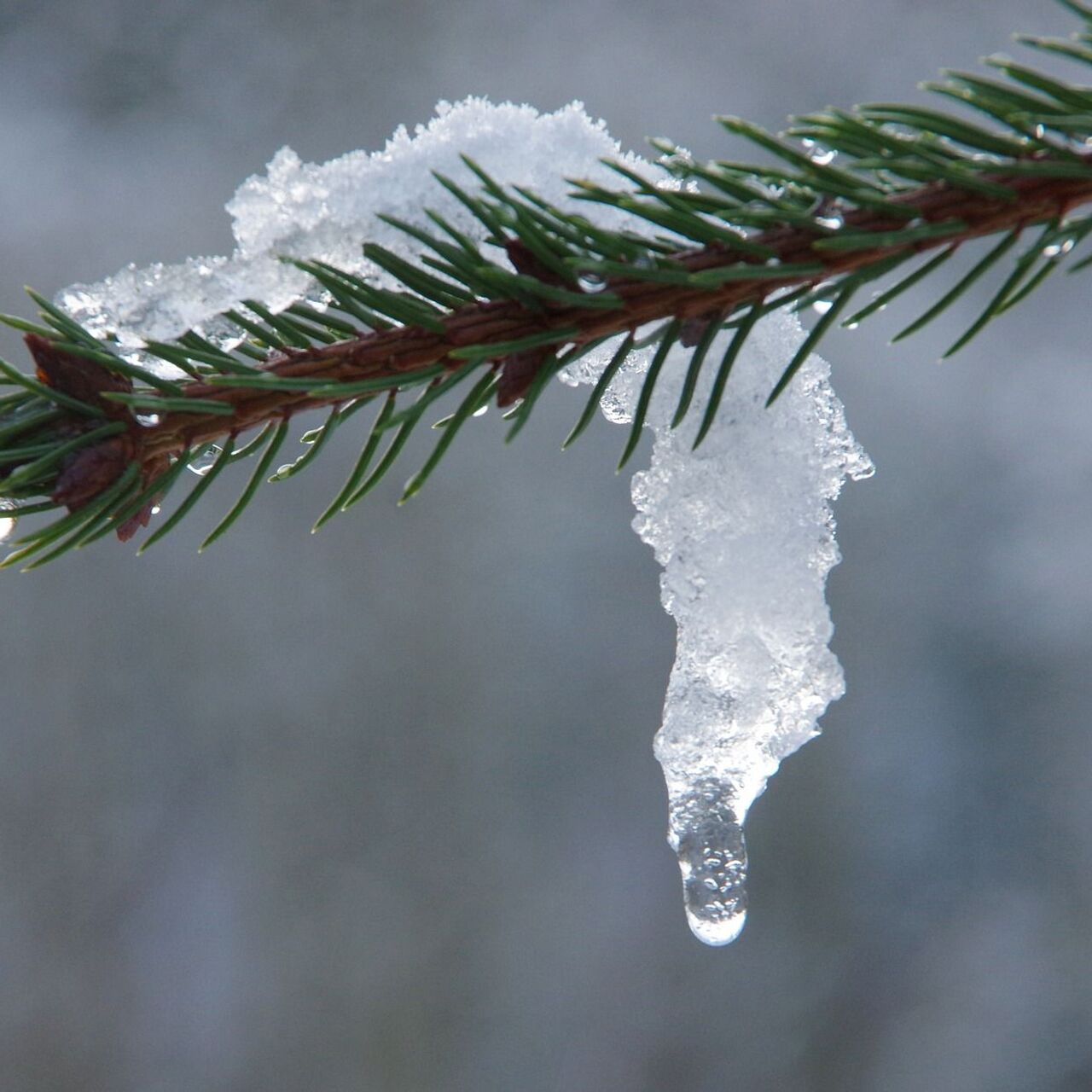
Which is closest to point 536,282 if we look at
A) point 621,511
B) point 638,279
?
point 638,279

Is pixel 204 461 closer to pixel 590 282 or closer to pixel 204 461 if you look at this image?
pixel 204 461

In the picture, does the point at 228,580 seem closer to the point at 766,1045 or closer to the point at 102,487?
the point at 766,1045

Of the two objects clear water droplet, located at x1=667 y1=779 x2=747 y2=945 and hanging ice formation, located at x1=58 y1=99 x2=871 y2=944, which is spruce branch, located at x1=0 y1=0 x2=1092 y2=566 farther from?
clear water droplet, located at x1=667 y1=779 x2=747 y2=945

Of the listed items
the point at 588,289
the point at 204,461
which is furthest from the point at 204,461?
the point at 588,289

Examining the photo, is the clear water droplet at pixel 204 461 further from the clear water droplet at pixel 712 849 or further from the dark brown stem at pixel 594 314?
the clear water droplet at pixel 712 849

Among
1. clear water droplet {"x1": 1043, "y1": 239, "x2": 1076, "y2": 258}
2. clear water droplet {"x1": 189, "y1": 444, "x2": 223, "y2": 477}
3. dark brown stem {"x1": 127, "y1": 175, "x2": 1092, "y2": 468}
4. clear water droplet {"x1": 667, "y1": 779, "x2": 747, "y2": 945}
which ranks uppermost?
clear water droplet {"x1": 1043, "y1": 239, "x2": 1076, "y2": 258}

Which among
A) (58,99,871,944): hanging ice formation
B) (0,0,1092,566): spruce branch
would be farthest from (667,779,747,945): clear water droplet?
(0,0,1092,566): spruce branch
